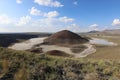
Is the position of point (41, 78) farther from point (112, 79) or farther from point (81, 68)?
point (112, 79)

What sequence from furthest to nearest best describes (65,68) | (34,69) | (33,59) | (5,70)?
1. (33,59)
2. (65,68)
3. (34,69)
4. (5,70)

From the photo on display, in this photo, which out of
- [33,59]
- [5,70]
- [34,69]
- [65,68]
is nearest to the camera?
[5,70]

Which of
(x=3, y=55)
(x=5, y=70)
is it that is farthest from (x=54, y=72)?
(x=3, y=55)

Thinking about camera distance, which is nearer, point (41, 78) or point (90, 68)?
point (41, 78)

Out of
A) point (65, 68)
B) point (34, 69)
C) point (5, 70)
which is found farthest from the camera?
point (65, 68)

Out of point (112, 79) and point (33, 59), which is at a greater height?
point (33, 59)

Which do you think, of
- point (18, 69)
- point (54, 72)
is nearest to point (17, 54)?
point (18, 69)

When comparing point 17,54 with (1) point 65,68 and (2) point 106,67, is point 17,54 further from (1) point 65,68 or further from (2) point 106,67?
(2) point 106,67

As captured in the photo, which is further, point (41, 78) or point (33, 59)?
point (33, 59)

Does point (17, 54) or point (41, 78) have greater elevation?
point (17, 54)
